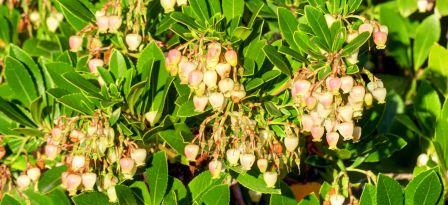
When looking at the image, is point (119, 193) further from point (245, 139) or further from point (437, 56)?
point (437, 56)

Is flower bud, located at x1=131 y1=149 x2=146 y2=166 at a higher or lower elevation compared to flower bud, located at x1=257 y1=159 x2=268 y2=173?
higher

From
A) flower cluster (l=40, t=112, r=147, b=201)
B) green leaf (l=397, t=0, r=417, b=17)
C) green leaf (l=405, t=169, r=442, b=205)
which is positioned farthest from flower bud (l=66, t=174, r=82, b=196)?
green leaf (l=397, t=0, r=417, b=17)

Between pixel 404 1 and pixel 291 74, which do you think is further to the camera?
pixel 404 1

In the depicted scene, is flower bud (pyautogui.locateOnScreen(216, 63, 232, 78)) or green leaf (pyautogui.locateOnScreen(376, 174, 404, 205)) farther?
green leaf (pyautogui.locateOnScreen(376, 174, 404, 205))

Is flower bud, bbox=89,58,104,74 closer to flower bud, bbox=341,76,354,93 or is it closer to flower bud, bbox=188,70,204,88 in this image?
flower bud, bbox=188,70,204,88

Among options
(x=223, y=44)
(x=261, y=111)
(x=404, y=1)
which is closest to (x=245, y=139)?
(x=261, y=111)

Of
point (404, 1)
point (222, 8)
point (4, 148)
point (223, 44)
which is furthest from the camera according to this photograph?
point (404, 1)

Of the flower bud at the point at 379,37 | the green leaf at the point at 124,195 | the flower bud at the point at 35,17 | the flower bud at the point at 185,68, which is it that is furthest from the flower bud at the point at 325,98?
the flower bud at the point at 35,17
